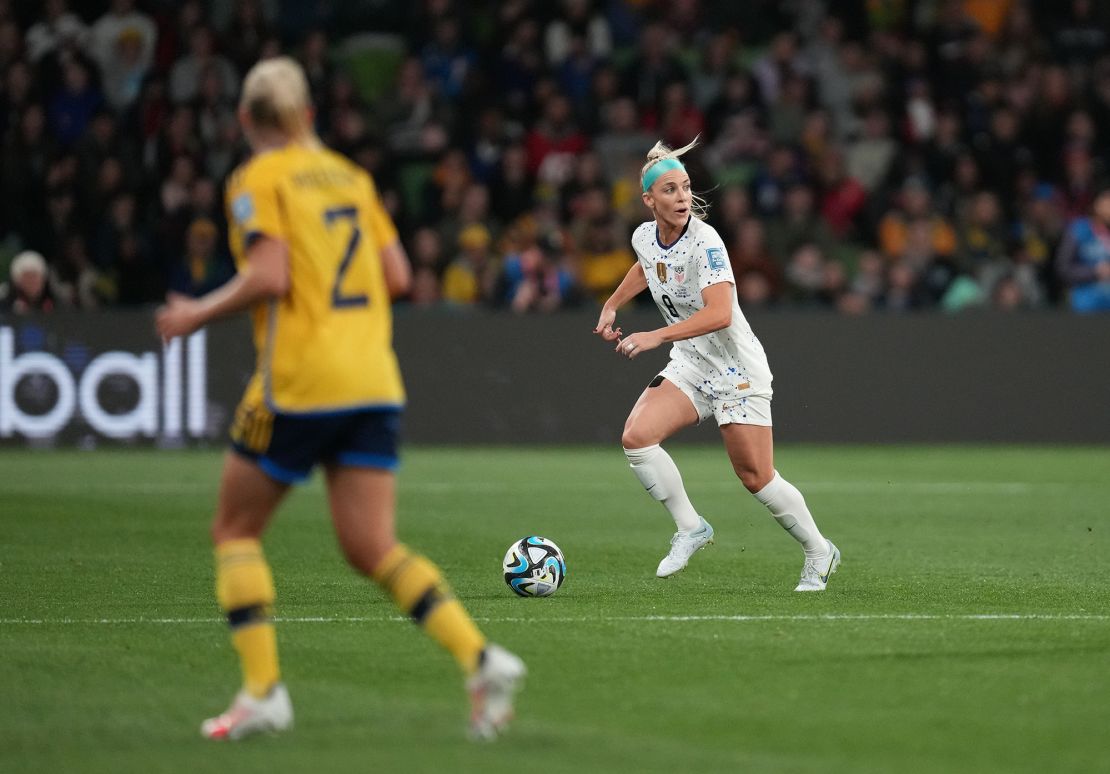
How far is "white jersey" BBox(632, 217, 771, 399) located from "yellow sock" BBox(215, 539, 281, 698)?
3777mm

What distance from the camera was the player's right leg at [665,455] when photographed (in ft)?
30.9

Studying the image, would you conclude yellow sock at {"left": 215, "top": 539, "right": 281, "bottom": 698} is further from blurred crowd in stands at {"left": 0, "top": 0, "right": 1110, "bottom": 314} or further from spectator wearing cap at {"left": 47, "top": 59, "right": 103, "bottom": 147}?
spectator wearing cap at {"left": 47, "top": 59, "right": 103, "bottom": 147}

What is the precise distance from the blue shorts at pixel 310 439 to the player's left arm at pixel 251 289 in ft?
1.07

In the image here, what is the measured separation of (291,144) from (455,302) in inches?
550

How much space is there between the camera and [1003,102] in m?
22.4

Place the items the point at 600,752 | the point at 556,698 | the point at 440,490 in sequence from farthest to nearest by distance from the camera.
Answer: the point at 440,490
the point at 556,698
the point at 600,752

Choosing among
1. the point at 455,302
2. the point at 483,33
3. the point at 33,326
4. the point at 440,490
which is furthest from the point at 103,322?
the point at 483,33

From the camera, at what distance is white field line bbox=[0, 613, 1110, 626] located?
26.2 feet

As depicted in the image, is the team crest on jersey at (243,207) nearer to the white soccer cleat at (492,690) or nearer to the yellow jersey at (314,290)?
the yellow jersey at (314,290)

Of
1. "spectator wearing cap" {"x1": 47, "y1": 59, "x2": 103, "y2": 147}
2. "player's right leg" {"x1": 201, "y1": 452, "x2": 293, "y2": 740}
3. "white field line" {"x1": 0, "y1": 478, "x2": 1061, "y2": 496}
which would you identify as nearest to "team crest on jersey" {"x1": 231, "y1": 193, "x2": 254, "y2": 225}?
"player's right leg" {"x1": 201, "y1": 452, "x2": 293, "y2": 740}

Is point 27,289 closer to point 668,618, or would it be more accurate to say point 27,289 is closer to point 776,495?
point 776,495

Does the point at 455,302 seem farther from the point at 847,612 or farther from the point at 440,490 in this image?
the point at 847,612

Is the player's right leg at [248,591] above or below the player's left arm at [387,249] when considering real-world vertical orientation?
below

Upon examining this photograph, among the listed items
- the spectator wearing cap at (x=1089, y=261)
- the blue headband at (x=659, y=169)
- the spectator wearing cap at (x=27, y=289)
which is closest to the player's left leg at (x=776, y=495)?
the blue headband at (x=659, y=169)
